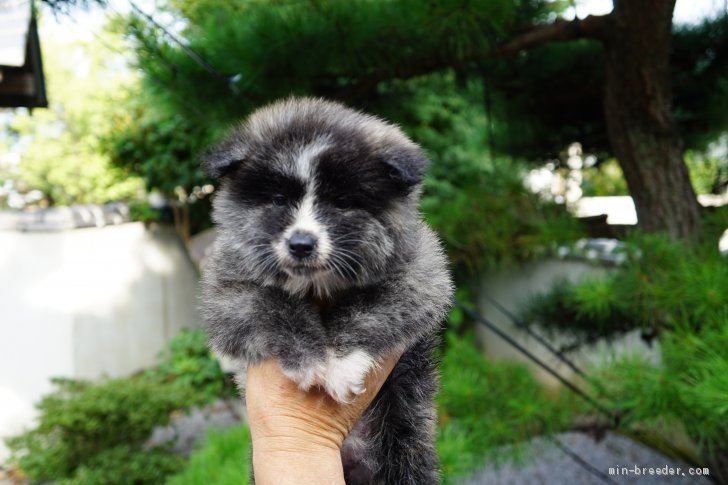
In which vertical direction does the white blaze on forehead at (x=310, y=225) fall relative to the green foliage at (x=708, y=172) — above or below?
below

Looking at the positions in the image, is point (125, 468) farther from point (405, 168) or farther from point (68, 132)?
point (68, 132)

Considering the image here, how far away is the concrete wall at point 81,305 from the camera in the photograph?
285 inches

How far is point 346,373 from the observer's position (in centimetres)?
165

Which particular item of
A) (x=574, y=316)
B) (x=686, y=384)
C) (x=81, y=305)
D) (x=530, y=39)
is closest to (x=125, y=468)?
(x=81, y=305)

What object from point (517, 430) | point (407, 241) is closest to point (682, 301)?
point (517, 430)

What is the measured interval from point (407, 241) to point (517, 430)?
2.13 metres

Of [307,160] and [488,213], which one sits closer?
[307,160]

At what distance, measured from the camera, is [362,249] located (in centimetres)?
172

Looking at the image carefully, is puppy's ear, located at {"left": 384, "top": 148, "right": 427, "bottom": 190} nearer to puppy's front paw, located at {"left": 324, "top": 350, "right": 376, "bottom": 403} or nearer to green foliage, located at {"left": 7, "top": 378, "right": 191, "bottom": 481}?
puppy's front paw, located at {"left": 324, "top": 350, "right": 376, "bottom": 403}

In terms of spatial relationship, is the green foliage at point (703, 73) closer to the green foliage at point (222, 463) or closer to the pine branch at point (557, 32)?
the pine branch at point (557, 32)

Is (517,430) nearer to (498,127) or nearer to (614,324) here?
(614,324)

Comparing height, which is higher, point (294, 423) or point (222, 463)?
point (294, 423)

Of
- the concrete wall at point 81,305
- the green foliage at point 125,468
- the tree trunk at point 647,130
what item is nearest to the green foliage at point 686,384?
the tree trunk at point 647,130

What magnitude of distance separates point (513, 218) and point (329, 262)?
2751mm
